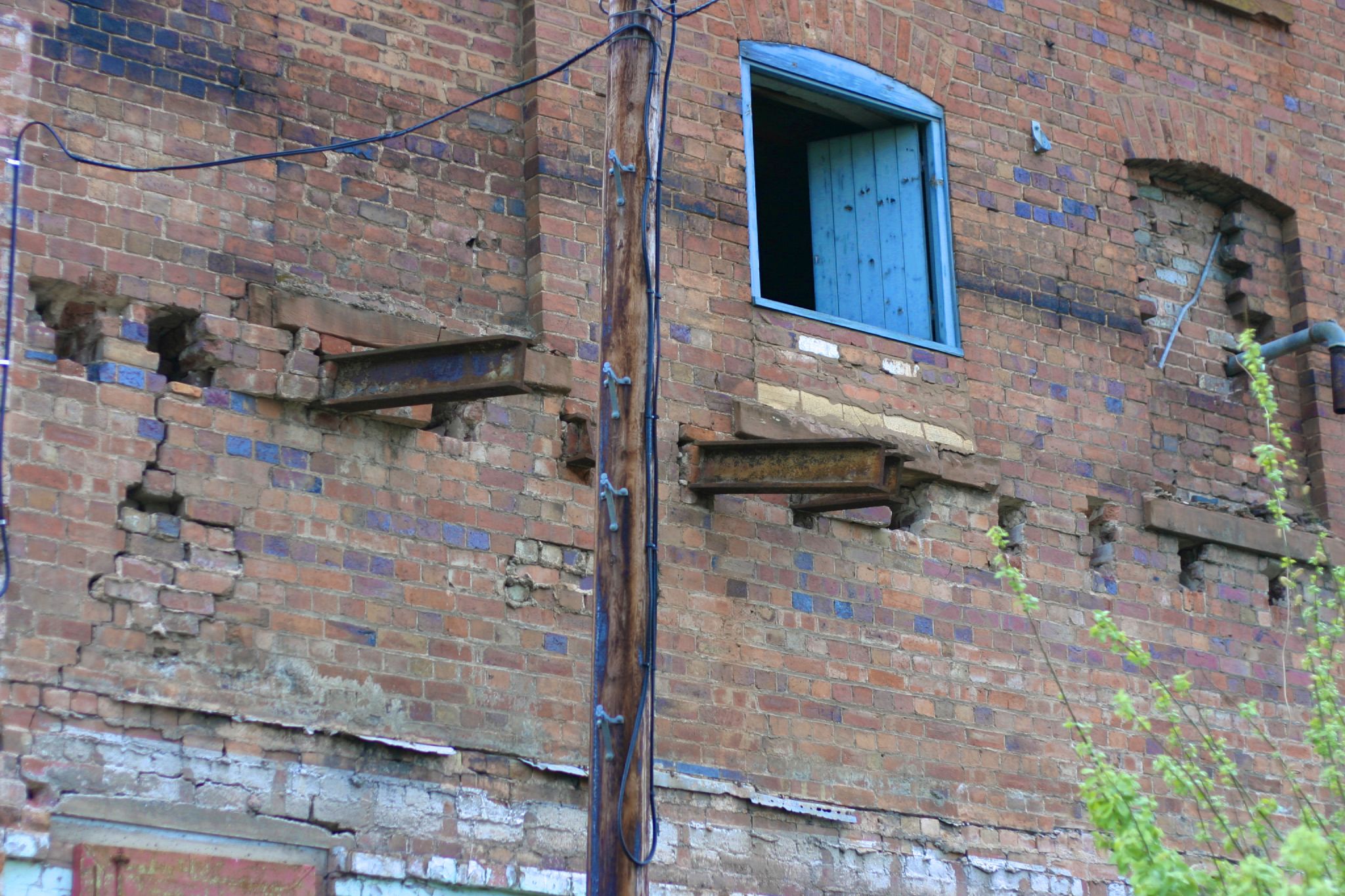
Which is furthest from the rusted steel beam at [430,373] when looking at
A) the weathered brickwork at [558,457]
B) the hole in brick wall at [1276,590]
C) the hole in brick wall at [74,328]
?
the hole in brick wall at [1276,590]

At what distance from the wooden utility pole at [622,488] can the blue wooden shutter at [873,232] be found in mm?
3683

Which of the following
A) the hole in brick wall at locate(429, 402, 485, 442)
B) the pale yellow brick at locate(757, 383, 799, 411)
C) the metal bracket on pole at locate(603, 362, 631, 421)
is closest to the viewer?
the metal bracket on pole at locate(603, 362, 631, 421)

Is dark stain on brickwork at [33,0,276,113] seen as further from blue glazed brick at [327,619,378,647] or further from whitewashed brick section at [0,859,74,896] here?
whitewashed brick section at [0,859,74,896]

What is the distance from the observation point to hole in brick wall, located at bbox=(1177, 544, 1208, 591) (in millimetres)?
11484

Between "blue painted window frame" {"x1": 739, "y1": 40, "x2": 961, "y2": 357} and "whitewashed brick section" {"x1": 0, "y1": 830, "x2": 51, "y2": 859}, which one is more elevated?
"blue painted window frame" {"x1": 739, "y1": 40, "x2": 961, "y2": 357}

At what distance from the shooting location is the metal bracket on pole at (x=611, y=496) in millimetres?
7293

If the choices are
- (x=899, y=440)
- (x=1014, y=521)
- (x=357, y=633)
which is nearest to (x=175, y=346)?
(x=357, y=633)

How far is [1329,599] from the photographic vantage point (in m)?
12.0

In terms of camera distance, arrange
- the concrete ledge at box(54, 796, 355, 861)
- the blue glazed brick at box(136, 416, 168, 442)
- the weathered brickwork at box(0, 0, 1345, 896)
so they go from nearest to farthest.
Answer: the concrete ledge at box(54, 796, 355, 861), the weathered brickwork at box(0, 0, 1345, 896), the blue glazed brick at box(136, 416, 168, 442)

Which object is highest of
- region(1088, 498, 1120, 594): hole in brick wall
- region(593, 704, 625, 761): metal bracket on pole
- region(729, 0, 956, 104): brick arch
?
region(729, 0, 956, 104): brick arch

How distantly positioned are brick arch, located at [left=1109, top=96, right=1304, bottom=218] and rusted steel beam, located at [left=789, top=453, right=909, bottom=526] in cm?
312

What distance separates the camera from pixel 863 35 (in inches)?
444

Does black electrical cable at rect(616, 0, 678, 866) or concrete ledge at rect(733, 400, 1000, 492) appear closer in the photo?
black electrical cable at rect(616, 0, 678, 866)

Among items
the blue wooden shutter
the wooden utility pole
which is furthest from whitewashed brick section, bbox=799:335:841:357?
the wooden utility pole
